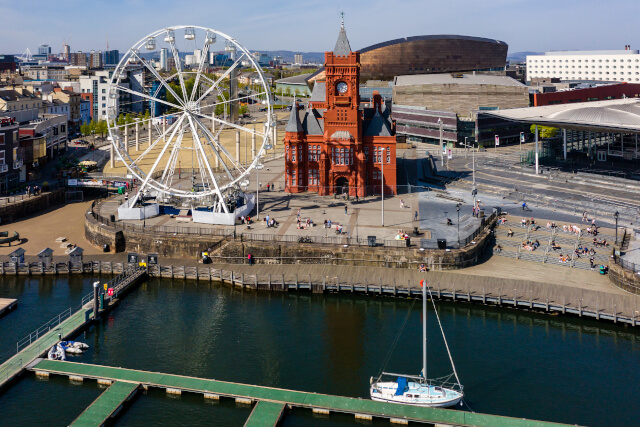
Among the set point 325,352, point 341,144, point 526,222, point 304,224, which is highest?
point 341,144

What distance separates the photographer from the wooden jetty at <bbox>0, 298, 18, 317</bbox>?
60.9 metres

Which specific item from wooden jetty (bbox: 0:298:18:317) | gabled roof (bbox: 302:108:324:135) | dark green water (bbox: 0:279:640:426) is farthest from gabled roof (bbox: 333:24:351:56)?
wooden jetty (bbox: 0:298:18:317)

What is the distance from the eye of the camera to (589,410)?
144 feet

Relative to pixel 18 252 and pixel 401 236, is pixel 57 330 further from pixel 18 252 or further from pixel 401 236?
pixel 401 236

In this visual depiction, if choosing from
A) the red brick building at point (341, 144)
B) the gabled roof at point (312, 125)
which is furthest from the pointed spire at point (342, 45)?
the gabled roof at point (312, 125)

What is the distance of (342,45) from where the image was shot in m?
95.8

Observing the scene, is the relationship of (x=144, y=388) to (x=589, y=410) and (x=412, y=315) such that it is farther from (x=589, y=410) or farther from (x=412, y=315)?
(x=589, y=410)

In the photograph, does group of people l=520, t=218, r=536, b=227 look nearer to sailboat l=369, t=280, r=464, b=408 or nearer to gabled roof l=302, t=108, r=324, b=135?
gabled roof l=302, t=108, r=324, b=135

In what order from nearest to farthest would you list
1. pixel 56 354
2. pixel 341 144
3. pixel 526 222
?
pixel 56 354, pixel 526 222, pixel 341 144

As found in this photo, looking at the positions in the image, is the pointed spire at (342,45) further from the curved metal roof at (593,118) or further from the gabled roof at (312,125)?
the curved metal roof at (593,118)

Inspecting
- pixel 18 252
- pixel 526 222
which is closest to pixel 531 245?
pixel 526 222

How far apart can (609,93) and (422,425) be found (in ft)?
526

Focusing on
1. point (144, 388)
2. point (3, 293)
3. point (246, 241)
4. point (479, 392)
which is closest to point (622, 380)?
point (479, 392)

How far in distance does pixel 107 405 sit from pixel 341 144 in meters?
57.1
